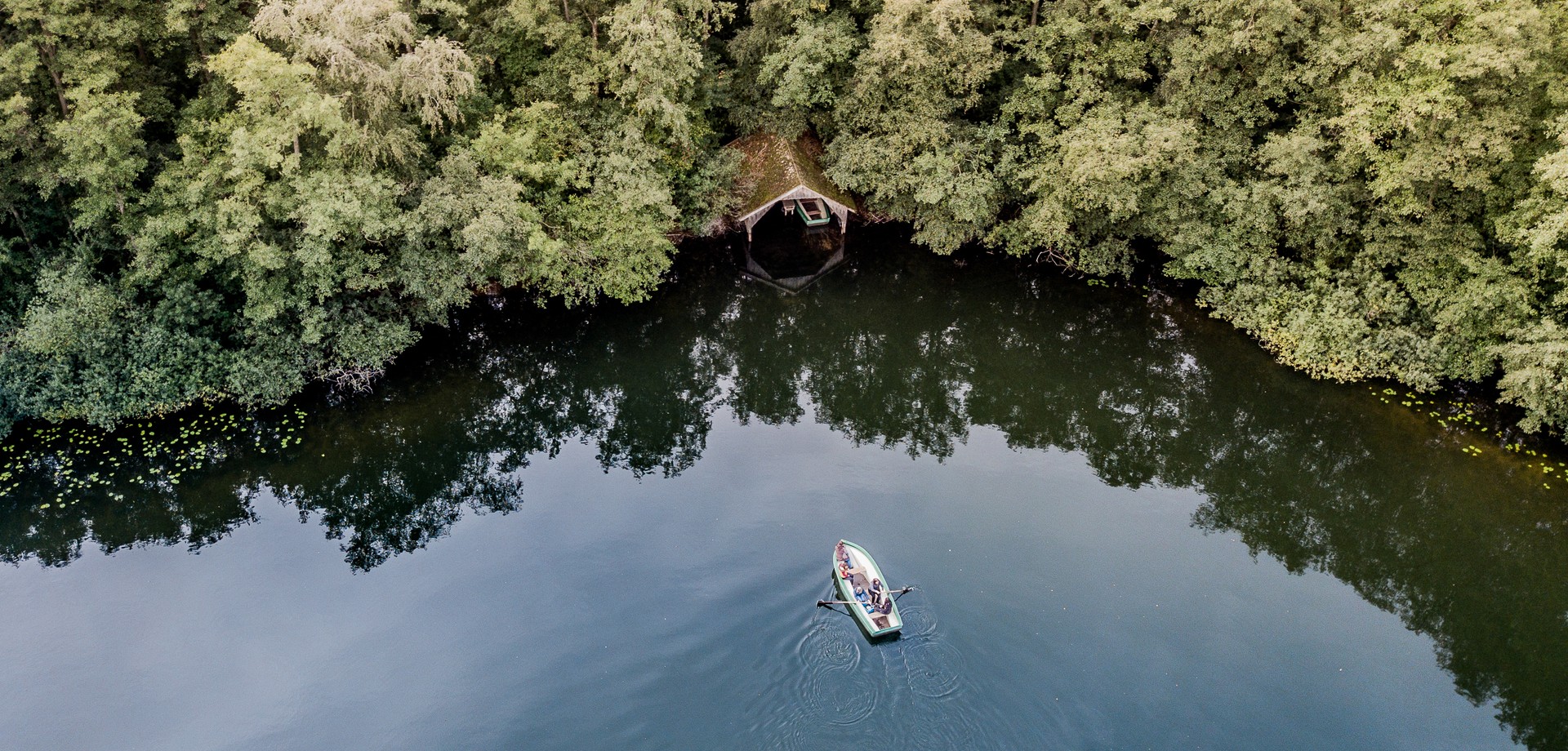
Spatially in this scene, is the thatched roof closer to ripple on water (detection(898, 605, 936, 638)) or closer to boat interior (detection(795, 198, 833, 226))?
boat interior (detection(795, 198, 833, 226))

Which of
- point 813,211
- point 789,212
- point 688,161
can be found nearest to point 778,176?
point 688,161

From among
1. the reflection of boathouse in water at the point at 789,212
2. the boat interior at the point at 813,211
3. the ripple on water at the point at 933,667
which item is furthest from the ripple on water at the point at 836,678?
the boat interior at the point at 813,211

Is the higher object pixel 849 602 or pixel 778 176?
pixel 778 176

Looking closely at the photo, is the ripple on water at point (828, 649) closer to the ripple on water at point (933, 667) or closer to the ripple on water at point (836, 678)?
the ripple on water at point (836, 678)

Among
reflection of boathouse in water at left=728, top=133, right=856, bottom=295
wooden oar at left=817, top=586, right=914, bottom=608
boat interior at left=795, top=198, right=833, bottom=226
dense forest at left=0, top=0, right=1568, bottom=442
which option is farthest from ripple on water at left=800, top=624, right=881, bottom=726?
boat interior at left=795, top=198, right=833, bottom=226

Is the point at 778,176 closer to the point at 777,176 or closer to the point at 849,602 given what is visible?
the point at 777,176

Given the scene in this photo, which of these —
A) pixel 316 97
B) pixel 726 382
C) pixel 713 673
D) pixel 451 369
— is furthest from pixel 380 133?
pixel 713 673
